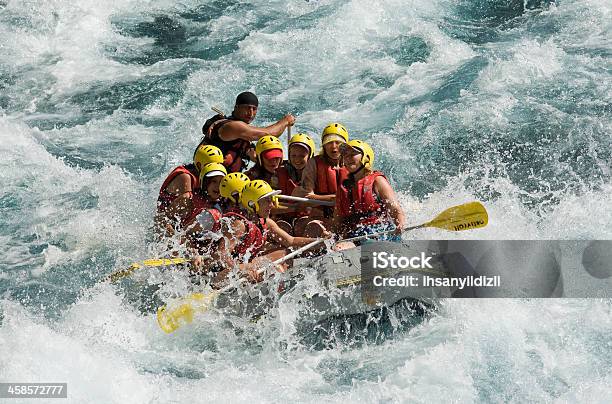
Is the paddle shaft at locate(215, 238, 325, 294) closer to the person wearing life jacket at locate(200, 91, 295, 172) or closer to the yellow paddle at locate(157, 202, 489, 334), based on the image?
the yellow paddle at locate(157, 202, 489, 334)

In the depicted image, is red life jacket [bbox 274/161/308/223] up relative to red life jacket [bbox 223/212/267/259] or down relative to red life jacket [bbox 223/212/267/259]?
down

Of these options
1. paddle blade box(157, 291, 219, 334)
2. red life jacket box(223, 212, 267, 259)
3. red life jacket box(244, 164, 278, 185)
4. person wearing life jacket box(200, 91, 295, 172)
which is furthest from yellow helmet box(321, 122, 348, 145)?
paddle blade box(157, 291, 219, 334)

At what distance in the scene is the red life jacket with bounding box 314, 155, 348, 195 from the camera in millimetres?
8062

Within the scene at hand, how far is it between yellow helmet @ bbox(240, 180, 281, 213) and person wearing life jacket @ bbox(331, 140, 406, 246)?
682 mm

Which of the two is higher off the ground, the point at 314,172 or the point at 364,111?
the point at 314,172


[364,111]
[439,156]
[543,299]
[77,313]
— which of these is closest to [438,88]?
[364,111]

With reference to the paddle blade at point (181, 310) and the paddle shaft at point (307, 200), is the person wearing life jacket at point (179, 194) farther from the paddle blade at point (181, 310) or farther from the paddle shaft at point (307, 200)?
the paddle blade at point (181, 310)

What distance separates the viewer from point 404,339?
7.25 meters

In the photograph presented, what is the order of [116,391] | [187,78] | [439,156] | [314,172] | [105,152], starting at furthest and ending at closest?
[187,78] < [105,152] < [439,156] < [314,172] < [116,391]

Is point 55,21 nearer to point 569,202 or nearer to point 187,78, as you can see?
point 187,78

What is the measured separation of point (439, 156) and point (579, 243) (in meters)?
2.92
